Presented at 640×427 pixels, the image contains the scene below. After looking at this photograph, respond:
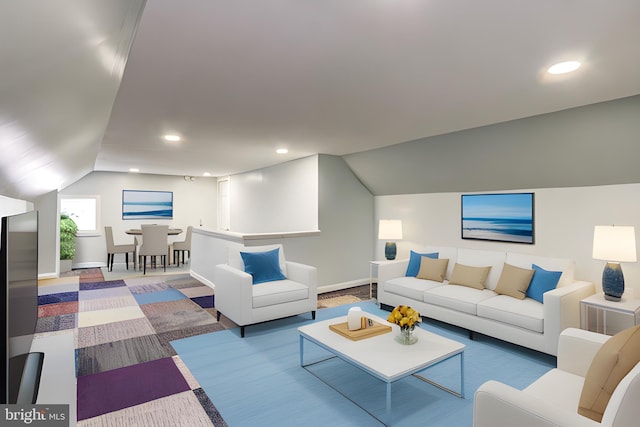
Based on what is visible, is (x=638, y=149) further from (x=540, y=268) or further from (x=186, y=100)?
(x=186, y=100)

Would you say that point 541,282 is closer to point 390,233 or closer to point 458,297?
point 458,297

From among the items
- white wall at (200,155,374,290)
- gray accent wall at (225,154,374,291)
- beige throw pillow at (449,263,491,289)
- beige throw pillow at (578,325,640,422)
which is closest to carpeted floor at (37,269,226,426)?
white wall at (200,155,374,290)

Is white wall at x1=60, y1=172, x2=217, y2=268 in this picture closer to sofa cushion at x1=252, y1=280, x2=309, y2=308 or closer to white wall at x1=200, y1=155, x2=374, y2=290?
white wall at x1=200, y1=155, x2=374, y2=290

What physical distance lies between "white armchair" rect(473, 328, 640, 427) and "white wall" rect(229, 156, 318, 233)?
12.8 feet

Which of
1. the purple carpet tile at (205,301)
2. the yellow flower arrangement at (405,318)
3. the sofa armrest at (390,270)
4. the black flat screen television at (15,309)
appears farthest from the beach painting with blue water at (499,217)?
the black flat screen television at (15,309)

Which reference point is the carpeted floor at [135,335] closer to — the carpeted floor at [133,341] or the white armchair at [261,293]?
the carpeted floor at [133,341]

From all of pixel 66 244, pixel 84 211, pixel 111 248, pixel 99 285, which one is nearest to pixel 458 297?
pixel 99 285

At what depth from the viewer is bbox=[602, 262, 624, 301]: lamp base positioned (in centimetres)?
303

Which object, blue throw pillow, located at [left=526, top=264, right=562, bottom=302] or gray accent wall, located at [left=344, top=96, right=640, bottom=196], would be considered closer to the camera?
gray accent wall, located at [left=344, top=96, right=640, bottom=196]

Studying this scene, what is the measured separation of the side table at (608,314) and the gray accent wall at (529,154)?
117 centimetres

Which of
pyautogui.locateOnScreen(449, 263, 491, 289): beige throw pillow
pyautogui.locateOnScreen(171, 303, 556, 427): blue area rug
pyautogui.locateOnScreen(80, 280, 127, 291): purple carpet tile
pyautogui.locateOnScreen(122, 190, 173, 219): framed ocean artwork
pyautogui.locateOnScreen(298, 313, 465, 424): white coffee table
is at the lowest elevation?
pyautogui.locateOnScreen(171, 303, 556, 427): blue area rug

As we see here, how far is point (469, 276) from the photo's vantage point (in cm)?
399

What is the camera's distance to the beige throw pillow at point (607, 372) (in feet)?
4.71

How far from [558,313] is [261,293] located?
279 cm
